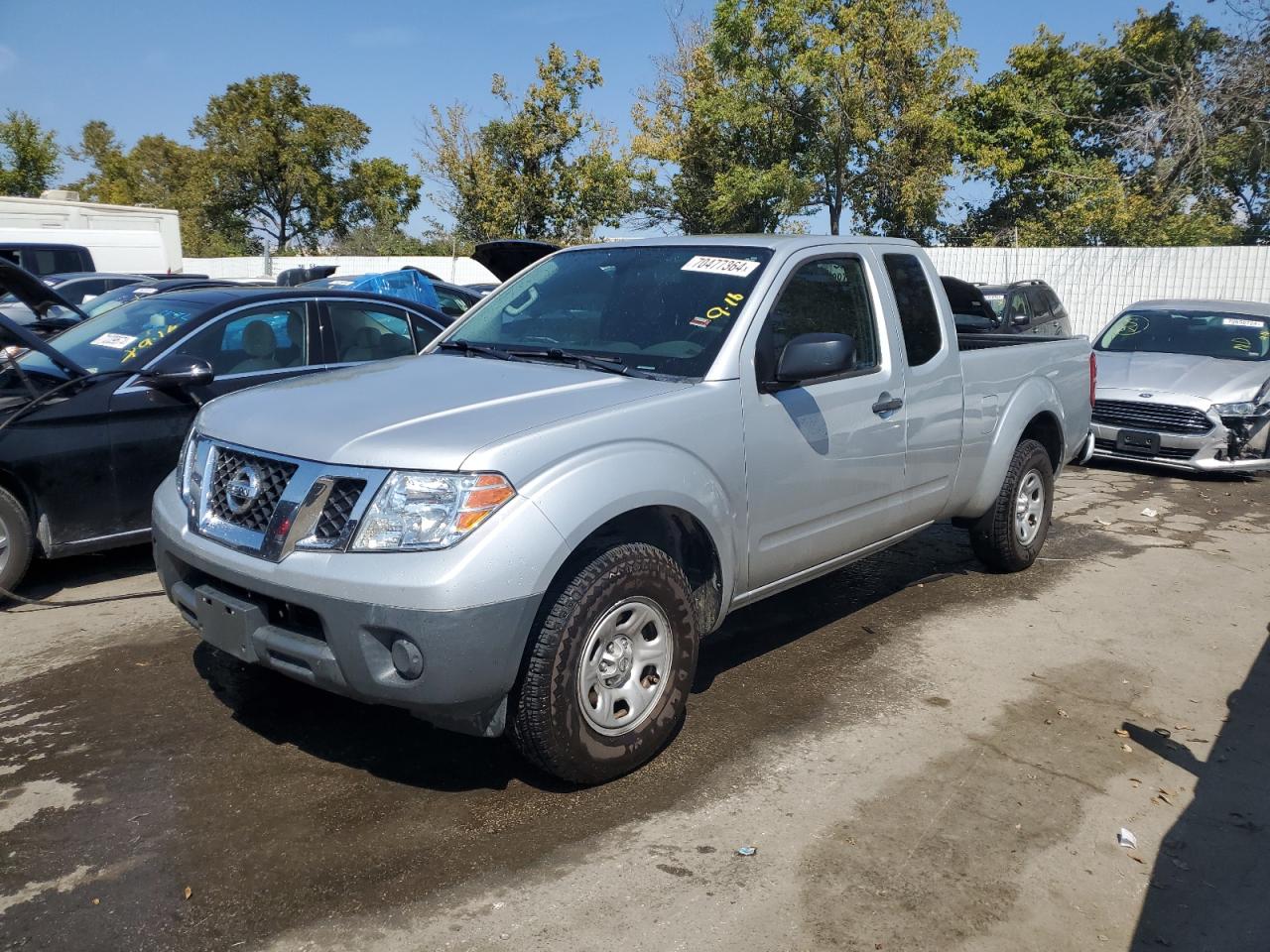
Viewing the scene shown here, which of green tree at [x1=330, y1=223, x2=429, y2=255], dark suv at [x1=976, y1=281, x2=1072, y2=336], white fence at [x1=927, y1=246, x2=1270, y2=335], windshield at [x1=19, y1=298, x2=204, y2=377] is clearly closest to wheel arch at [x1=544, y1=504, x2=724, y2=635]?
windshield at [x1=19, y1=298, x2=204, y2=377]

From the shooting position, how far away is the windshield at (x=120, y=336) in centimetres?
604

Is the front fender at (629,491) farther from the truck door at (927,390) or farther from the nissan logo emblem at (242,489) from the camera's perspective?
the truck door at (927,390)

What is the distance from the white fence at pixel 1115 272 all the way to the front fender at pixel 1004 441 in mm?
15909

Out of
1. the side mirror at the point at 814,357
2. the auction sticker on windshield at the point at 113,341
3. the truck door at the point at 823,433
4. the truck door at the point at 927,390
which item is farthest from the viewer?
the auction sticker on windshield at the point at 113,341

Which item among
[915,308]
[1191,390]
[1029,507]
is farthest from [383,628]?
[1191,390]

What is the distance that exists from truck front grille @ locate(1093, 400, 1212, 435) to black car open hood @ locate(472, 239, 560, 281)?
6.01 meters

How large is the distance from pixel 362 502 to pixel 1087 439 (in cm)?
601

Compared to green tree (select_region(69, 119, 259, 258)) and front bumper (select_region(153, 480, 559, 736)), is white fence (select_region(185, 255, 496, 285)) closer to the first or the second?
green tree (select_region(69, 119, 259, 258))

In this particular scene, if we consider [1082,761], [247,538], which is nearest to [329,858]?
[247,538]

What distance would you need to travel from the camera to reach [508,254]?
22.4 feet

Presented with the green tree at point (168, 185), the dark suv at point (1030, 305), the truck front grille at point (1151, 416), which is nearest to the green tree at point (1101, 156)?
the dark suv at point (1030, 305)

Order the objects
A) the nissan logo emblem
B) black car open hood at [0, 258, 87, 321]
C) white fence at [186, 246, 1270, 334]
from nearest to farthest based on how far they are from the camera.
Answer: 1. the nissan logo emblem
2. black car open hood at [0, 258, 87, 321]
3. white fence at [186, 246, 1270, 334]

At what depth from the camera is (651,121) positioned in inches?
1212

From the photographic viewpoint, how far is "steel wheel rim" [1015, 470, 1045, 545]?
6.27 m
